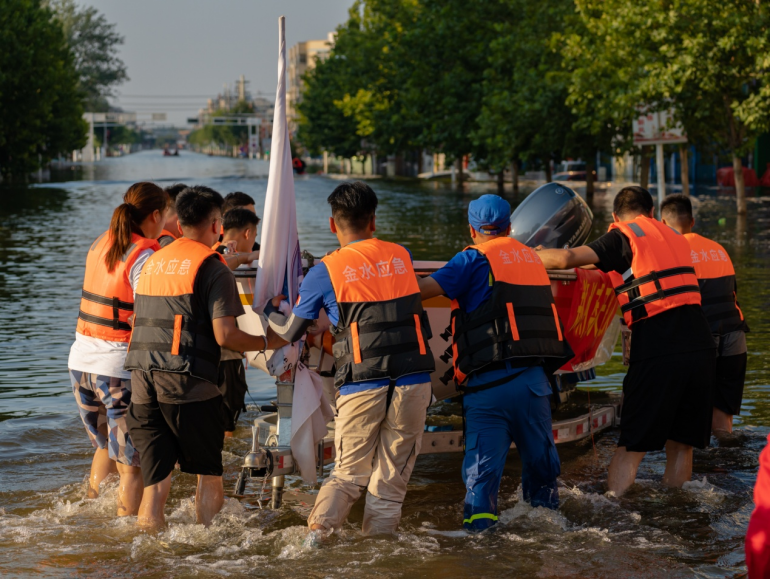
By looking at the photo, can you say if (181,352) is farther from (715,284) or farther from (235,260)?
(715,284)

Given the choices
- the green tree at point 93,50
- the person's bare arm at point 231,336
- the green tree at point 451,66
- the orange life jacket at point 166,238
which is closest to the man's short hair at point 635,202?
the person's bare arm at point 231,336

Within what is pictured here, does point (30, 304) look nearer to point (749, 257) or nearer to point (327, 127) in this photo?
point (749, 257)

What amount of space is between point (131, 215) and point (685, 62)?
21751mm

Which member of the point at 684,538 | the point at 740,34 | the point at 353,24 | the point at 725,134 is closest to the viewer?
the point at 684,538

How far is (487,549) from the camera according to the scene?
561 cm

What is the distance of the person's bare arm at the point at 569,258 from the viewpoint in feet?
19.6

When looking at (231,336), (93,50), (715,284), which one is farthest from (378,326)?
(93,50)

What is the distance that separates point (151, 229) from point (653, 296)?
2.97 m

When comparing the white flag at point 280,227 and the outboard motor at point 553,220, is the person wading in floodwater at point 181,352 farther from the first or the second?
the outboard motor at point 553,220

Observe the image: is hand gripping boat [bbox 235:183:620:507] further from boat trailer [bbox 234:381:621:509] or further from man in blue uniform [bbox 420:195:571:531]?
man in blue uniform [bbox 420:195:571:531]

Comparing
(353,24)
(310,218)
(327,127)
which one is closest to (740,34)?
(310,218)

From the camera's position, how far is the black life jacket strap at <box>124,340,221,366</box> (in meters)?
5.21

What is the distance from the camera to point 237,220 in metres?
7.50

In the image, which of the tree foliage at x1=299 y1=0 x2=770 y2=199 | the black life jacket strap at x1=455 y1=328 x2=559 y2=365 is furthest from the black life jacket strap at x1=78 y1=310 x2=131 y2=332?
the tree foliage at x1=299 y1=0 x2=770 y2=199
